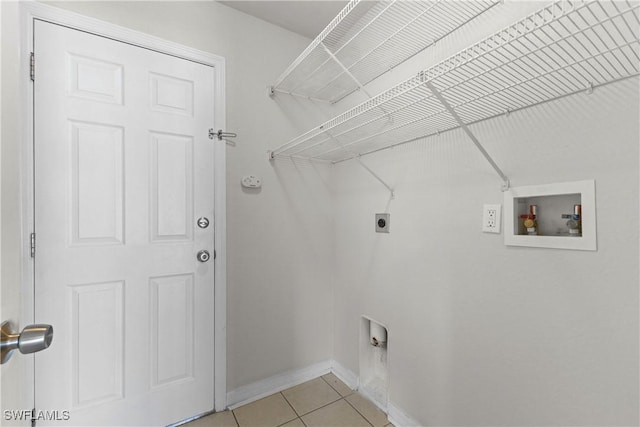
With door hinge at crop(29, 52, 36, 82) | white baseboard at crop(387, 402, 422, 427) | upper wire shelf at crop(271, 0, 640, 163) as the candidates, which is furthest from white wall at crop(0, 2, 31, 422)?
white baseboard at crop(387, 402, 422, 427)

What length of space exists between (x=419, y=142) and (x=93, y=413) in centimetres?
211

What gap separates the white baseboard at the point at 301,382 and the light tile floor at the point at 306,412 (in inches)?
1.4

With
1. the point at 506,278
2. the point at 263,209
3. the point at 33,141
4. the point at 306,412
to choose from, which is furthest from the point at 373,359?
the point at 33,141

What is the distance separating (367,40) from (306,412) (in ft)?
7.13

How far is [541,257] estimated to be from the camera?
969 millimetres

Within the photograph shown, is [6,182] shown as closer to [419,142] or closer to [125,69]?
[125,69]

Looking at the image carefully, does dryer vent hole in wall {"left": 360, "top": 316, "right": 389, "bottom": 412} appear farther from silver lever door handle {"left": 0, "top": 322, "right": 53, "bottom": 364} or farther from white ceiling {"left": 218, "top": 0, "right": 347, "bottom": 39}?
white ceiling {"left": 218, "top": 0, "right": 347, "bottom": 39}

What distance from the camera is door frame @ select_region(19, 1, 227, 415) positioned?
1.20 metres

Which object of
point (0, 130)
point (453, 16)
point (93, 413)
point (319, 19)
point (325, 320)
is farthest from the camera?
point (325, 320)

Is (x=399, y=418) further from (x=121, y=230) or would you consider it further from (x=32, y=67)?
(x=32, y=67)

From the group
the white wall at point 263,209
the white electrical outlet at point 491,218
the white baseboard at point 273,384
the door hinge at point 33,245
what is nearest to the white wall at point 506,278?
the white electrical outlet at point 491,218

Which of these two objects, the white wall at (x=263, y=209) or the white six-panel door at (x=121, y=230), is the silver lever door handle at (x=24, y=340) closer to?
the white six-panel door at (x=121, y=230)

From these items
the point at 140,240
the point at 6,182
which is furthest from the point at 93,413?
the point at 6,182

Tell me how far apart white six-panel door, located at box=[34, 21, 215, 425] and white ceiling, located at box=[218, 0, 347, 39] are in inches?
19.2
